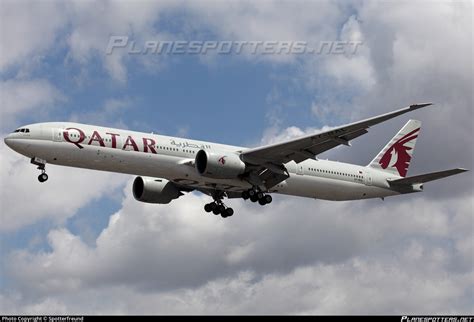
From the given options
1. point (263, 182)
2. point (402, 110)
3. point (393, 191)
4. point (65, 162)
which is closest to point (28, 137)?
point (65, 162)

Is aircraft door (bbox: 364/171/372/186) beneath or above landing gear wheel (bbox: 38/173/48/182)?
above

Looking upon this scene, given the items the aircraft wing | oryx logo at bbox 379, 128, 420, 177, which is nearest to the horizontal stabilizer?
oryx logo at bbox 379, 128, 420, 177

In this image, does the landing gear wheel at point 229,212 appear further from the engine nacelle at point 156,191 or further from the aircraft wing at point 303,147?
the aircraft wing at point 303,147

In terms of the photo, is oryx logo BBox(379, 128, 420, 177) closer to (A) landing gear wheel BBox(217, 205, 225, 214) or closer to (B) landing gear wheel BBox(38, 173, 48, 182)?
(A) landing gear wheel BBox(217, 205, 225, 214)

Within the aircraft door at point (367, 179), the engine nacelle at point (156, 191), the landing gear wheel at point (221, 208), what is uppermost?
the engine nacelle at point (156, 191)

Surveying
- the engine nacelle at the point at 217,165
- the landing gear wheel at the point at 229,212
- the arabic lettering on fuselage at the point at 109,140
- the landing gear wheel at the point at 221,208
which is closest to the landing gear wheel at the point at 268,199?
the engine nacelle at the point at 217,165

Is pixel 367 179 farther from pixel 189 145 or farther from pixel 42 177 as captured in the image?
pixel 42 177

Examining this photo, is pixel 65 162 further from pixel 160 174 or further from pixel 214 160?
pixel 214 160

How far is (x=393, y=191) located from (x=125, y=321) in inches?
1112

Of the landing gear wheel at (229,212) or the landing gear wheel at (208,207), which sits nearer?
the landing gear wheel at (229,212)

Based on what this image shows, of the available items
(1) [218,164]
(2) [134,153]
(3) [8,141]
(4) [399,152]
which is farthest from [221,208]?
(3) [8,141]

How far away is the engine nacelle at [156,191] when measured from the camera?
53688mm

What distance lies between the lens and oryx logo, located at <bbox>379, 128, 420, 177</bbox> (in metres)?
57.5

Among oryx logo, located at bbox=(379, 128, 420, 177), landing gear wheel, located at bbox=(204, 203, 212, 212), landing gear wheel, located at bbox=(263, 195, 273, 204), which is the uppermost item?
oryx logo, located at bbox=(379, 128, 420, 177)
